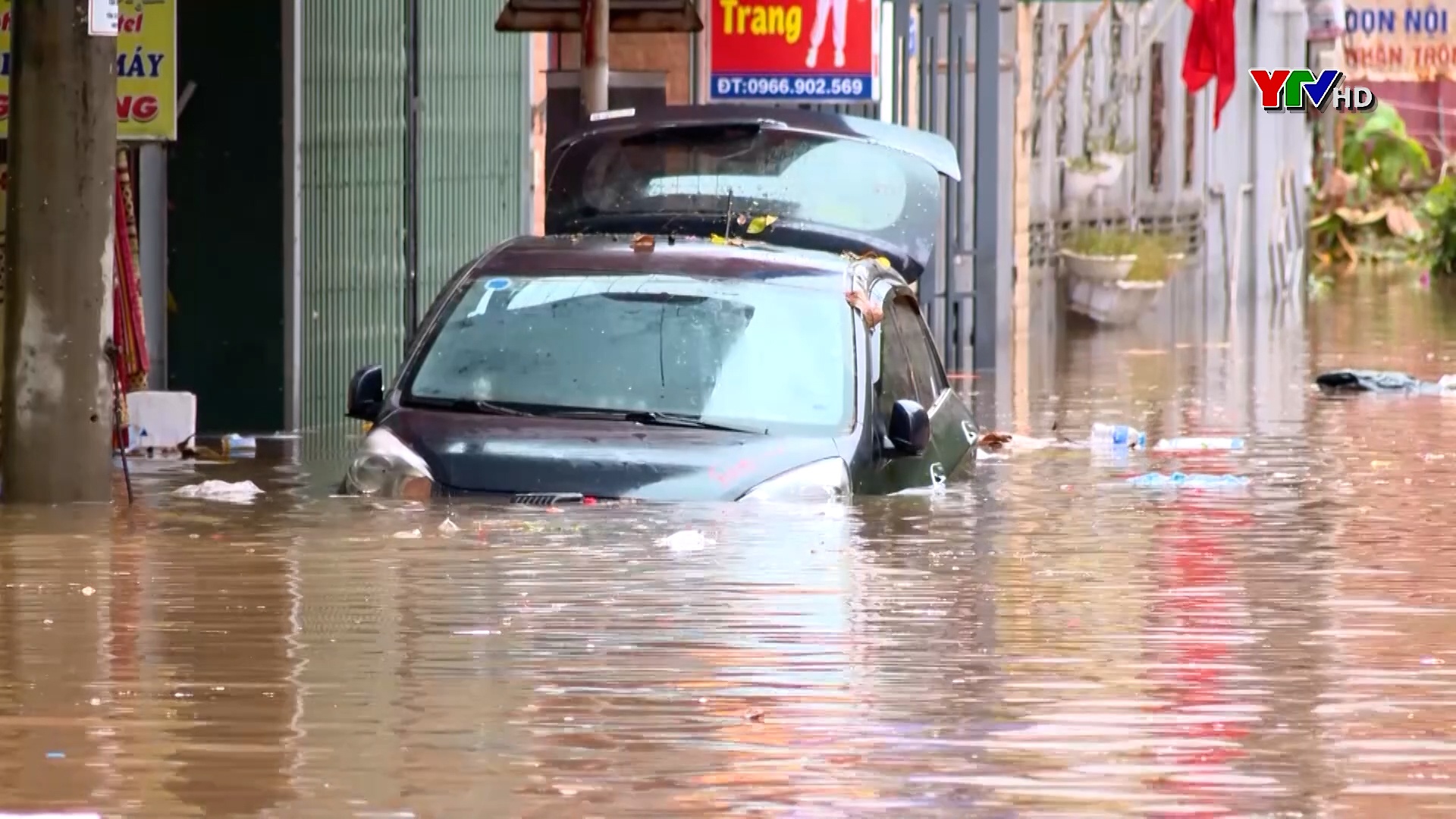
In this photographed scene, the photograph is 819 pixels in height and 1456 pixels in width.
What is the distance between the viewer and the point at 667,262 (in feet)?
37.5

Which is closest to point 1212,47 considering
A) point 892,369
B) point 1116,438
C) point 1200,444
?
point 1116,438

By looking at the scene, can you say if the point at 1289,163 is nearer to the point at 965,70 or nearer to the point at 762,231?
the point at 965,70

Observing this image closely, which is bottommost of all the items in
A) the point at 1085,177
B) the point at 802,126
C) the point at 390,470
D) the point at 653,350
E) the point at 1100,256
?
the point at 390,470

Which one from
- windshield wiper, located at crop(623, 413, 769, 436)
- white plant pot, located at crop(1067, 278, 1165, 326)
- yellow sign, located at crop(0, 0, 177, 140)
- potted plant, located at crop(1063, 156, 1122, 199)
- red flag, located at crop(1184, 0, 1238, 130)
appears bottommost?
white plant pot, located at crop(1067, 278, 1165, 326)

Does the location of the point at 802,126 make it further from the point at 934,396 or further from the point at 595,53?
the point at 595,53

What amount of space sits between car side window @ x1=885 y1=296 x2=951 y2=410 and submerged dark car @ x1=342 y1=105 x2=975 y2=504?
18 millimetres

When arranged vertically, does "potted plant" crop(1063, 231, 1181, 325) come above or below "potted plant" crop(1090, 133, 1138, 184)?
below

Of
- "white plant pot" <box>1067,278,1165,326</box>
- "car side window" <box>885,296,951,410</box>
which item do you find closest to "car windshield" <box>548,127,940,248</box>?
"car side window" <box>885,296,951,410</box>

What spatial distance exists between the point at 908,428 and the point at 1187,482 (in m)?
2.88

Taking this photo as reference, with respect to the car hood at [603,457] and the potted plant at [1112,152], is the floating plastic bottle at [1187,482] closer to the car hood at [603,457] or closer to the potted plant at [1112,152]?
the car hood at [603,457]

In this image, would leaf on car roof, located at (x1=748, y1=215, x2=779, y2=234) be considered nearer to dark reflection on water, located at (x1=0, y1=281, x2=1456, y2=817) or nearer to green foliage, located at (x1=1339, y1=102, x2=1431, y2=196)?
dark reflection on water, located at (x1=0, y1=281, x2=1456, y2=817)

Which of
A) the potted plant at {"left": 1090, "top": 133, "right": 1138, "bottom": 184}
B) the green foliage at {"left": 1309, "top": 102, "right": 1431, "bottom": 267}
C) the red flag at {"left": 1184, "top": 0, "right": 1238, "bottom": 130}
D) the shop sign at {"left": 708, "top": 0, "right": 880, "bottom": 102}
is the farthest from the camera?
the green foliage at {"left": 1309, "top": 102, "right": 1431, "bottom": 267}

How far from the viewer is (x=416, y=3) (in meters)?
18.4

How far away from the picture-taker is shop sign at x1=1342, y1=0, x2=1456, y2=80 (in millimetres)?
51094
